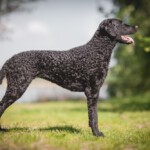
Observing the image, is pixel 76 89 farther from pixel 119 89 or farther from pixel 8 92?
pixel 119 89

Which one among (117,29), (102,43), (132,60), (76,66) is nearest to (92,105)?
(76,66)

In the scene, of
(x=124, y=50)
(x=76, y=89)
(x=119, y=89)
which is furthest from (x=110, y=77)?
(x=76, y=89)

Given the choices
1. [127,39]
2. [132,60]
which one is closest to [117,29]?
[127,39]

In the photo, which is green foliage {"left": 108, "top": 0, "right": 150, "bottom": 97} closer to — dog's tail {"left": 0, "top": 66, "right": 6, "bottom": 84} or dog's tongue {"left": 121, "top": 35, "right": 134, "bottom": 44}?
dog's tongue {"left": 121, "top": 35, "right": 134, "bottom": 44}

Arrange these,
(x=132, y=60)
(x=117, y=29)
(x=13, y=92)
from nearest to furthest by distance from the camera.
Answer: (x=13, y=92), (x=117, y=29), (x=132, y=60)

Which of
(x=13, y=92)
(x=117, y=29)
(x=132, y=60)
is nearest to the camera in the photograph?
(x=13, y=92)

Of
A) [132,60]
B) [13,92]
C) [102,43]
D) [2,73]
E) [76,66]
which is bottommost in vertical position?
[132,60]

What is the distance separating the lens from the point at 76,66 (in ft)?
28.0

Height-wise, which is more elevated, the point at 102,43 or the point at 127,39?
the point at 127,39

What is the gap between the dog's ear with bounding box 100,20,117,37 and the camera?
853cm

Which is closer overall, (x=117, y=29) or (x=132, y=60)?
(x=117, y=29)

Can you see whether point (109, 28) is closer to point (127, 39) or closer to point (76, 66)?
point (127, 39)

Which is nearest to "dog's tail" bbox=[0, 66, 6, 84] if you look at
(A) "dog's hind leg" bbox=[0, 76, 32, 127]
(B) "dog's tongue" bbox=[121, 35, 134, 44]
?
(A) "dog's hind leg" bbox=[0, 76, 32, 127]

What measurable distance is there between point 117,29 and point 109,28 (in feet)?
0.60
